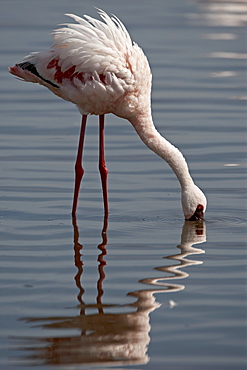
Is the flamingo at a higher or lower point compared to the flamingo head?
higher

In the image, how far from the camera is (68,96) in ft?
29.0

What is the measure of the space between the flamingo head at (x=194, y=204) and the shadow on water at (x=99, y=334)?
1596mm

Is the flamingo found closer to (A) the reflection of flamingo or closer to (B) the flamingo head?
(B) the flamingo head

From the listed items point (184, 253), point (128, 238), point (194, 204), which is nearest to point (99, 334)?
point (184, 253)

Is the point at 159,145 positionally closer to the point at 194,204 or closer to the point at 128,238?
the point at 194,204

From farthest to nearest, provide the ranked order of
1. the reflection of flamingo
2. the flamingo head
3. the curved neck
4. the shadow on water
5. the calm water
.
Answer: the curved neck → the flamingo head → the reflection of flamingo → the calm water → the shadow on water

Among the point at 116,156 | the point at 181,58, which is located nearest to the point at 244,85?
the point at 181,58

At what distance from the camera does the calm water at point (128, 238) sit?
18.7 feet

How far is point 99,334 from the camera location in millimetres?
5805

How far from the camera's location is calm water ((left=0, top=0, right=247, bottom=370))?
18.7 feet

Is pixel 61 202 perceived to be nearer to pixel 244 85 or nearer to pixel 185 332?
pixel 185 332

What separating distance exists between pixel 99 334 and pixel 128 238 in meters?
2.15

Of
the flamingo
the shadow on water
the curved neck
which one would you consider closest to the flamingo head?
the flamingo

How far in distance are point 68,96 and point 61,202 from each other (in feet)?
3.54
